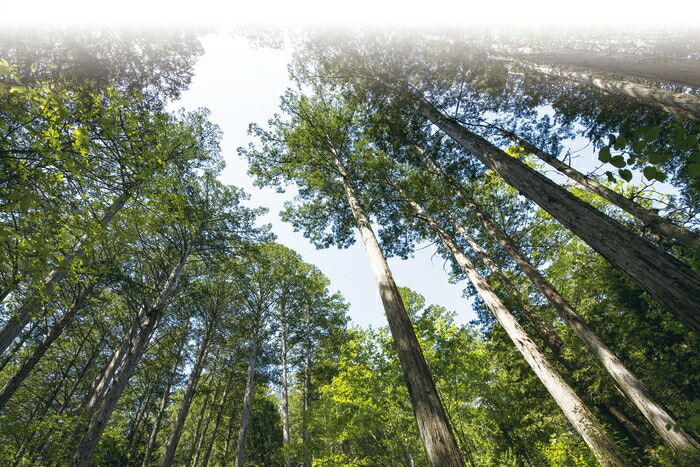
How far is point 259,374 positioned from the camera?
583 inches

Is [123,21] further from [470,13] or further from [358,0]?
[470,13]

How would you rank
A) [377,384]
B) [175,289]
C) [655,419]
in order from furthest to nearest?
[175,289]
[377,384]
[655,419]

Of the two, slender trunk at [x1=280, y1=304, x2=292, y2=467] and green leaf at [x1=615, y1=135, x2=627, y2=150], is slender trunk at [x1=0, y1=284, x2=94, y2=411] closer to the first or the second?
slender trunk at [x1=280, y1=304, x2=292, y2=467]

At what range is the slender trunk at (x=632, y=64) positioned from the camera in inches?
143

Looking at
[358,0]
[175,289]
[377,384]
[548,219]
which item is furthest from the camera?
[548,219]

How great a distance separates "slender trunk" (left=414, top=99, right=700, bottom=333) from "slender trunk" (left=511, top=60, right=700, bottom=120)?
2.40 m

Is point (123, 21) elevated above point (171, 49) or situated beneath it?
situated beneath

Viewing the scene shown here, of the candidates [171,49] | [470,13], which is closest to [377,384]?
[470,13]

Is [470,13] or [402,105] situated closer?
[470,13]

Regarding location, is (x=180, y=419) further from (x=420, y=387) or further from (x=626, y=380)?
(x=626, y=380)

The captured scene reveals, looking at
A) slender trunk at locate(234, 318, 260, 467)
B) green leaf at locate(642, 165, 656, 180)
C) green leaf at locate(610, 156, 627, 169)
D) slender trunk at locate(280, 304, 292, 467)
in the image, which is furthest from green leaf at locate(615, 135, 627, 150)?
slender trunk at locate(280, 304, 292, 467)

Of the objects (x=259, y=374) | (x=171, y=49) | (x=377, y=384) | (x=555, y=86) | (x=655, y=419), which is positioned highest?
(x=171, y=49)

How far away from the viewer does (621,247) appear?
281 centimetres

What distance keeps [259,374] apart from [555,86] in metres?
18.1
